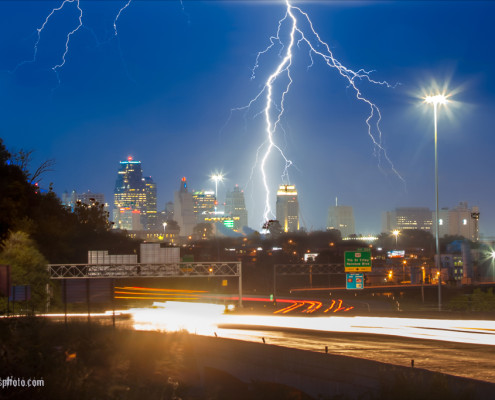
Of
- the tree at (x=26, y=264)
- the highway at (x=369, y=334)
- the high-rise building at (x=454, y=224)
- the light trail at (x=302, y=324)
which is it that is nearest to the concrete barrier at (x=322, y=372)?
the highway at (x=369, y=334)

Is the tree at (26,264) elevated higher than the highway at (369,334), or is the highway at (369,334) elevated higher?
the tree at (26,264)

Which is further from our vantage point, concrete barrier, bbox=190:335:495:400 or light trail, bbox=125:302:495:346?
light trail, bbox=125:302:495:346

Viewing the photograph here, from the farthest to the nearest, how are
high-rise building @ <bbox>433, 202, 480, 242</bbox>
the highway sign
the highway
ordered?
high-rise building @ <bbox>433, 202, 480, 242</bbox> < the highway sign < the highway

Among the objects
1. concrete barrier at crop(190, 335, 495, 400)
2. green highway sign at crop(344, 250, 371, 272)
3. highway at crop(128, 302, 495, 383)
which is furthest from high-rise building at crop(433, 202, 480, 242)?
concrete barrier at crop(190, 335, 495, 400)

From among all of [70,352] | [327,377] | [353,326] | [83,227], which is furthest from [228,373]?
[83,227]

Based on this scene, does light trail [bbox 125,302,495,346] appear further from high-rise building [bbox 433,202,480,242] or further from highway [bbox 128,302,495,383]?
high-rise building [bbox 433,202,480,242]

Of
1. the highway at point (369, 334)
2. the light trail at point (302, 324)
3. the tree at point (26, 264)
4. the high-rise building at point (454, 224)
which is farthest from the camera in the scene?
the high-rise building at point (454, 224)

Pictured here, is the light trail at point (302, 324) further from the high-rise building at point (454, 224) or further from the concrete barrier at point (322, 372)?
the high-rise building at point (454, 224)
